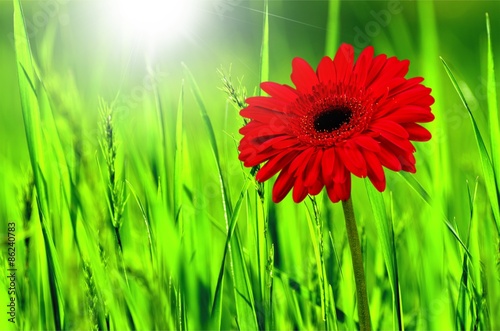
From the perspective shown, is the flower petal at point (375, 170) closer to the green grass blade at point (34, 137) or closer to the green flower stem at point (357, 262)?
the green flower stem at point (357, 262)

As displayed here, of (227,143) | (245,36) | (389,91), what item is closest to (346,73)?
(389,91)

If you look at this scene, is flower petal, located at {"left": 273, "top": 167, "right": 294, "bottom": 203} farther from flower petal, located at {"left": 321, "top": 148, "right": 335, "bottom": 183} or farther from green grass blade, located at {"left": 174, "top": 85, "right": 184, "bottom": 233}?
green grass blade, located at {"left": 174, "top": 85, "right": 184, "bottom": 233}

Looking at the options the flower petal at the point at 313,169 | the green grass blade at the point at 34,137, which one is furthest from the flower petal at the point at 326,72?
the green grass blade at the point at 34,137

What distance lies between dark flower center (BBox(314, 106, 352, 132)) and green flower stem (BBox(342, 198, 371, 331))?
8 cm

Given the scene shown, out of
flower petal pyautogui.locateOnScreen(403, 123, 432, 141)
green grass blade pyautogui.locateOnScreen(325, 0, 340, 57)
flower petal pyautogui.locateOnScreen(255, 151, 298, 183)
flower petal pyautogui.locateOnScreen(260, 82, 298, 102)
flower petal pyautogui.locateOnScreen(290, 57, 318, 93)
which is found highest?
green grass blade pyautogui.locateOnScreen(325, 0, 340, 57)

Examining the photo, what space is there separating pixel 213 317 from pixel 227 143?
0.22 metres

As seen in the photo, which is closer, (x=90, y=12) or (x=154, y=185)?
(x=154, y=185)

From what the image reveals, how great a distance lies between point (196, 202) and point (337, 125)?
8.4 inches

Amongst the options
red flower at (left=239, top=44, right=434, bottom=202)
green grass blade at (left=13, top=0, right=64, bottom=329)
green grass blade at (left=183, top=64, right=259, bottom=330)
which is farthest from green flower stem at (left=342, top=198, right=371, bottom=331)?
green grass blade at (left=13, top=0, right=64, bottom=329)

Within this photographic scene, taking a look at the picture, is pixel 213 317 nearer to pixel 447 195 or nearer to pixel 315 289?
pixel 315 289

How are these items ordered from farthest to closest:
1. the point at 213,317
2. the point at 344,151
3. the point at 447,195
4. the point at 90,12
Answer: the point at 90,12 → the point at 447,195 → the point at 213,317 → the point at 344,151

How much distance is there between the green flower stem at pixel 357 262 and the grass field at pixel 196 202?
28mm

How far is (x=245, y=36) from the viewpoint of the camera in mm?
841

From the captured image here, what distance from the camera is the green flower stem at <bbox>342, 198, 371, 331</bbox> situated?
0.44 m
